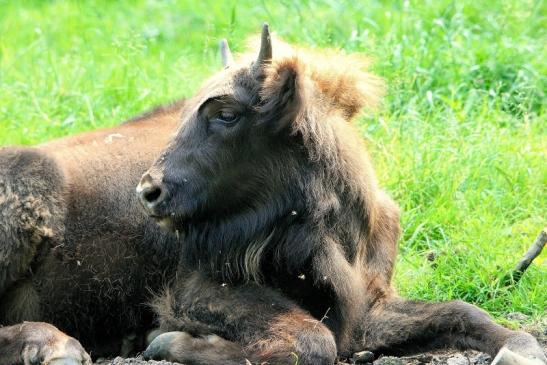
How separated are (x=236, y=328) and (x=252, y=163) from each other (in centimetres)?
82

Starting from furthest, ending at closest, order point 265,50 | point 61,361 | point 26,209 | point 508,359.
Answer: point 26,209
point 265,50
point 61,361
point 508,359

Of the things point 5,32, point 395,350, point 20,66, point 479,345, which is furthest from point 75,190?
point 5,32

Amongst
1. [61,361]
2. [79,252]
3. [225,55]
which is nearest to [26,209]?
[79,252]

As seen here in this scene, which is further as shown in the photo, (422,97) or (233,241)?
(422,97)

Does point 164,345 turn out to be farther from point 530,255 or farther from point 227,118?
point 530,255

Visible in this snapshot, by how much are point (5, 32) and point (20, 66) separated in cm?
189

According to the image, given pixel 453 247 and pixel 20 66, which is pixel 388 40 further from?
pixel 20 66

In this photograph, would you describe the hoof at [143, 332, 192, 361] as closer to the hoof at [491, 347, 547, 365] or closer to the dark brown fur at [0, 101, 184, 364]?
the dark brown fur at [0, 101, 184, 364]

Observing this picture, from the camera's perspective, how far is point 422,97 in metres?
8.64

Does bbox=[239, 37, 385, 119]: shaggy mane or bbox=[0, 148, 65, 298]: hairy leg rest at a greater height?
bbox=[239, 37, 385, 119]: shaggy mane

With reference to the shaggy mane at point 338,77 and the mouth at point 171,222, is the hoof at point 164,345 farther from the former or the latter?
the shaggy mane at point 338,77

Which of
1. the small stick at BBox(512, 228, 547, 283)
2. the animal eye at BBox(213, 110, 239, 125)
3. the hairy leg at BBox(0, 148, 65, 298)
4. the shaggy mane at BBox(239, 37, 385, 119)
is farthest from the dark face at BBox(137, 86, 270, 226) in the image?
the small stick at BBox(512, 228, 547, 283)

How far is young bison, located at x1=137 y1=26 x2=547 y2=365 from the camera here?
541 centimetres

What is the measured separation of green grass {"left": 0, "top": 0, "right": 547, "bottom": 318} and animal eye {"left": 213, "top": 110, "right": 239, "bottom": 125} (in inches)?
69.5
